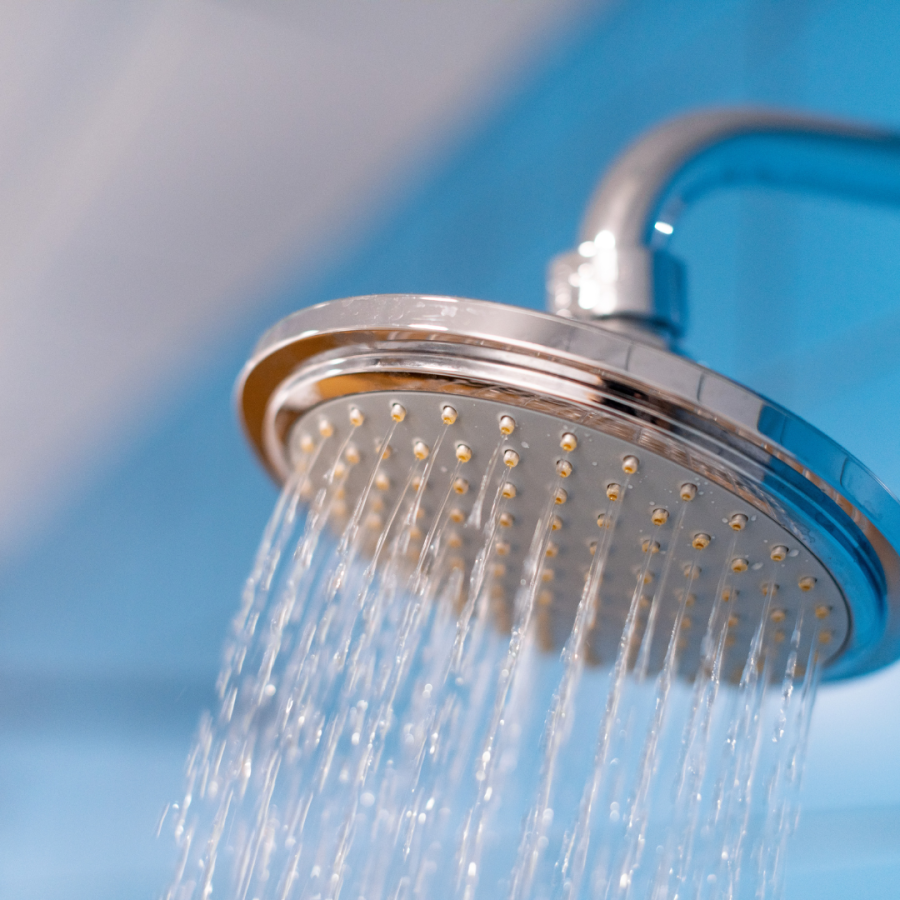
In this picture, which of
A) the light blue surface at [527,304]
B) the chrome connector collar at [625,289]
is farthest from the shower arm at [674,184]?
the light blue surface at [527,304]

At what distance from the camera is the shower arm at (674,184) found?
0.35 meters

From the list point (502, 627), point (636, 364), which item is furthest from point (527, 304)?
point (636, 364)

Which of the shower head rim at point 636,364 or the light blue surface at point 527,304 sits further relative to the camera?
the light blue surface at point 527,304

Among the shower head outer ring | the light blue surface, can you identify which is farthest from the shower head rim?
the light blue surface

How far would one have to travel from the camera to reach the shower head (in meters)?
0.30

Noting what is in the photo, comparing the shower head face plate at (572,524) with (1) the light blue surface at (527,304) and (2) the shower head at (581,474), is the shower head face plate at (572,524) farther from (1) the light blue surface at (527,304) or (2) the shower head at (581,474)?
(1) the light blue surface at (527,304)

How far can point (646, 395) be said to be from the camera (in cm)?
29

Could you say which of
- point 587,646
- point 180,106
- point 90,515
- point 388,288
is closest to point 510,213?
point 388,288

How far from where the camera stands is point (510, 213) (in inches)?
44.1

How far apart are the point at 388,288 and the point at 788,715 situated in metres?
0.96

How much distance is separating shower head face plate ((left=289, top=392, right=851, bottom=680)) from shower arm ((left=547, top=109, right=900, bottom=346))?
0.20 feet

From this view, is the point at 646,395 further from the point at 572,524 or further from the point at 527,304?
the point at 527,304

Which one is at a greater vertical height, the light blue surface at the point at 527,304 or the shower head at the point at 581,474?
the light blue surface at the point at 527,304

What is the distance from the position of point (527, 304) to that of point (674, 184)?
2.17ft
